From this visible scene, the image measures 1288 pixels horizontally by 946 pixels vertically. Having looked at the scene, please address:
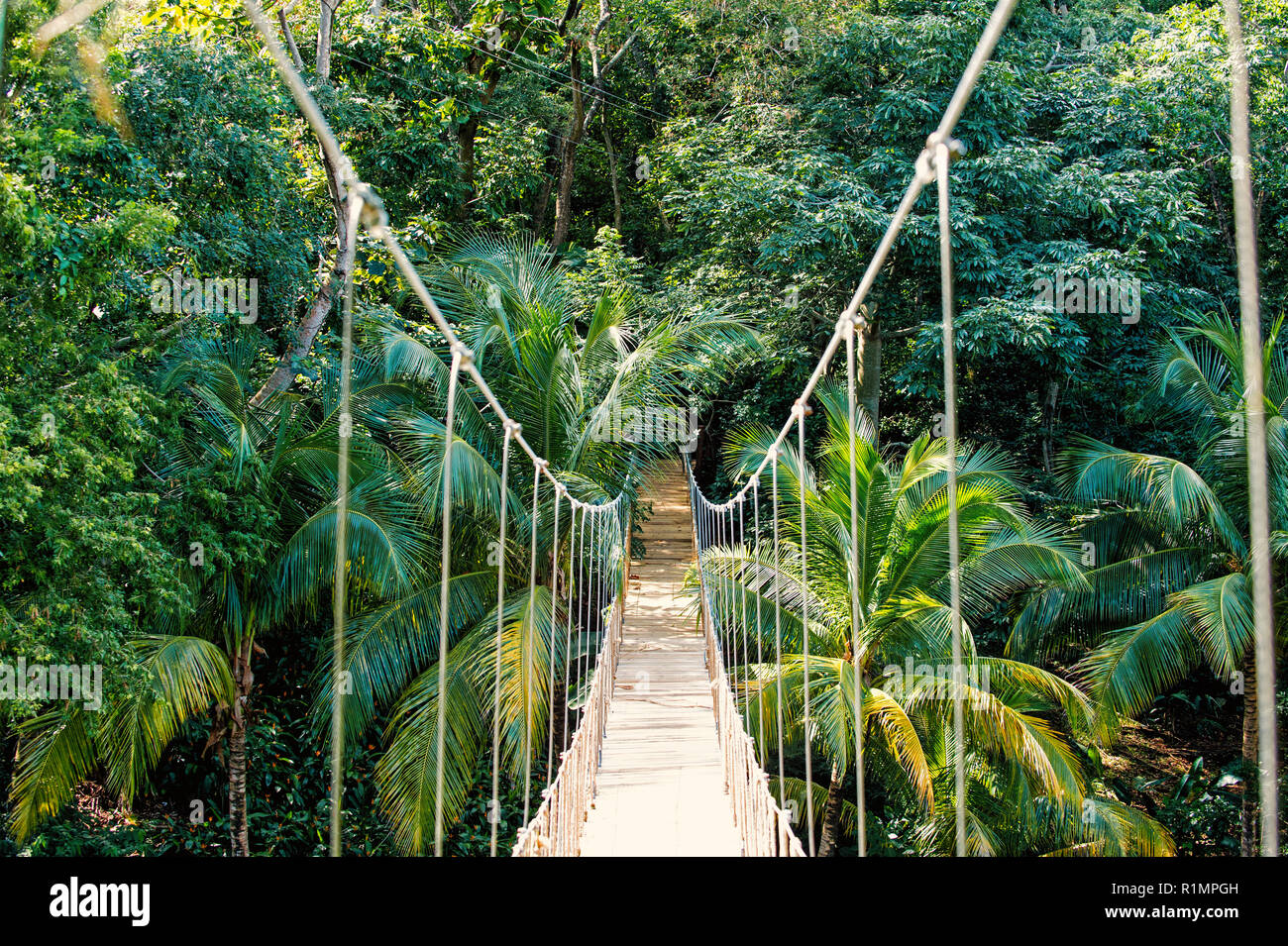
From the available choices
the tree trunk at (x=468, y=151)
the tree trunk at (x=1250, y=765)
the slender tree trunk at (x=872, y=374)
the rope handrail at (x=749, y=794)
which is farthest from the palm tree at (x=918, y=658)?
the tree trunk at (x=468, y=151)

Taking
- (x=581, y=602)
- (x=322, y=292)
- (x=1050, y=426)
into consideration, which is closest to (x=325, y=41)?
(x=322, y=292)

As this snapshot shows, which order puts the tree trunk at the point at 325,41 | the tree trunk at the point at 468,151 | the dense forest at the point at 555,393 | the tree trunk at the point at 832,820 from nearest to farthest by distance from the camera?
the dense forest at the point at 555,393 < the tree trunk at the point at 832,820 < the tree trunk at the point at 325,41 < the tree trunk at the point at 468,151

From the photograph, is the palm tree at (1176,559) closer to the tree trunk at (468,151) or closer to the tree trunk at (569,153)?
the tree trunk at (468,151)

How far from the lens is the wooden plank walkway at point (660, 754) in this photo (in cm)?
439

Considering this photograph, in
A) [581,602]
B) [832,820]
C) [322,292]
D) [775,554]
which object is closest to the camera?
[775,554]

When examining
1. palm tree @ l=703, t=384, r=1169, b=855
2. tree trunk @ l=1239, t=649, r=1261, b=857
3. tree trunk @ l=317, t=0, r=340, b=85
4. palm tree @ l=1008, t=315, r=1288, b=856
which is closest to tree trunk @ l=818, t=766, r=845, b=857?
palm tree @ l=703, t=384, r=1169, b=855

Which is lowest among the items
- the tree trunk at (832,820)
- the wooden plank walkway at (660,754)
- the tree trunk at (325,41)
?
the tree trunk at (832,820)

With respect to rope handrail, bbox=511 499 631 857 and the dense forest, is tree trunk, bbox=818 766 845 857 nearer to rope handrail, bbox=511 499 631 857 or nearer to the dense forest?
the dense forest

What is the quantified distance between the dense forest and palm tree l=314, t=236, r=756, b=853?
0.04 m

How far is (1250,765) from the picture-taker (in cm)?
688

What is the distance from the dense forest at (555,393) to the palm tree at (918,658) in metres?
0.04

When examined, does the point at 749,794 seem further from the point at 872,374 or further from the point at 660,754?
the point at 872,374

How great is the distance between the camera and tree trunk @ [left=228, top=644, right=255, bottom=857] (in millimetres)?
6238

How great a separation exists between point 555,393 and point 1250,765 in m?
5.21
